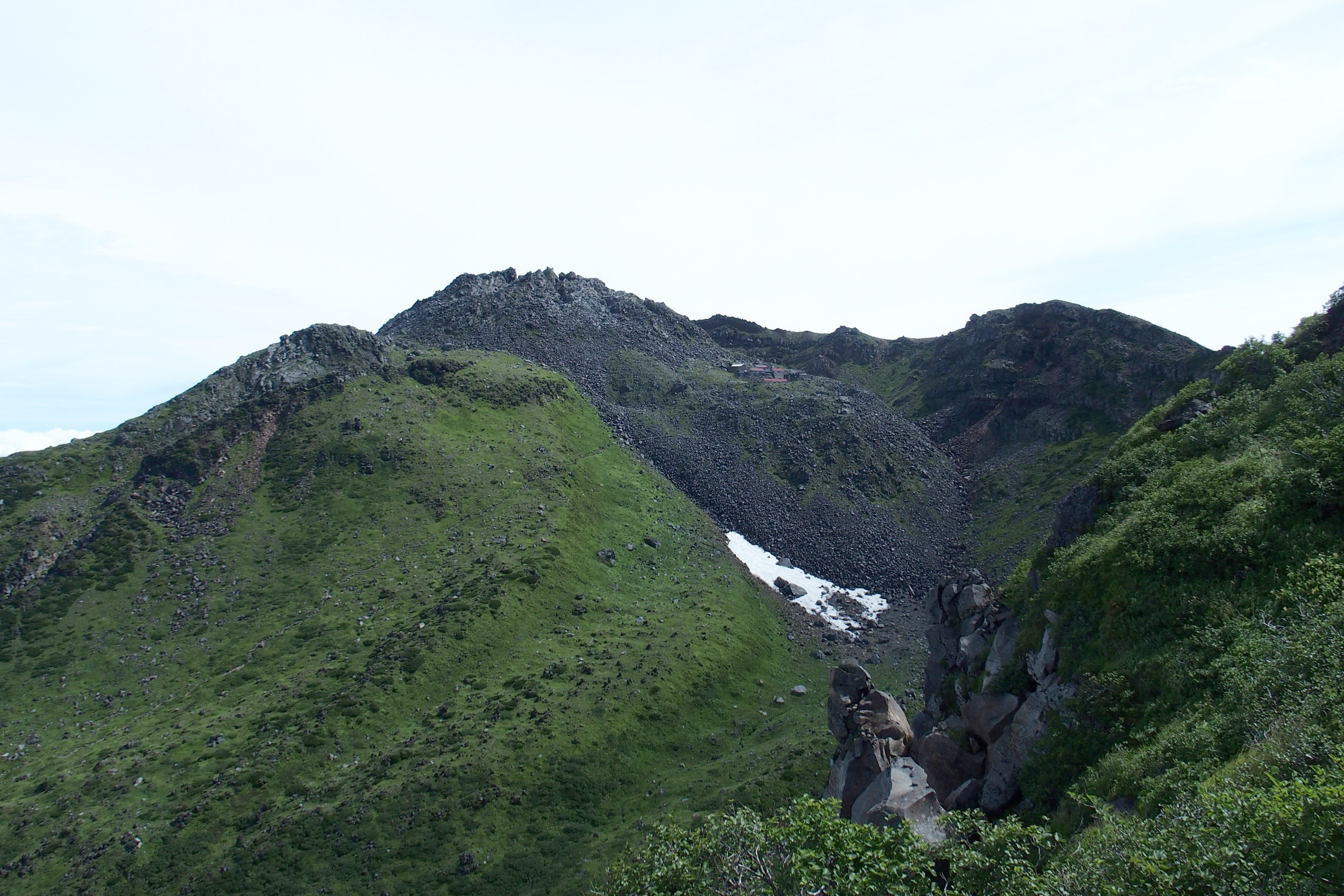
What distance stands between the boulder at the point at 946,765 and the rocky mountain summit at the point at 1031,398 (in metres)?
65.8

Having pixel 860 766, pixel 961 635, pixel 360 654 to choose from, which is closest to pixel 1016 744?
pixel 860 766

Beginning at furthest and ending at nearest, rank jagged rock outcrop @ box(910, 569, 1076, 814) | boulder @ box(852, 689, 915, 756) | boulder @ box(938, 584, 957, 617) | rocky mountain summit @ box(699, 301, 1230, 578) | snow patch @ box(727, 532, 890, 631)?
rocky mountain summit @ box(699, 301, 1230, 578), snow patch @ box(727, 532, 890, 631), boulder @ box(938, 584, 957, 617), boulder @ box(852, 689, 915, 756), jagged rock outcrop @ box(910, 569, 1076, 814)

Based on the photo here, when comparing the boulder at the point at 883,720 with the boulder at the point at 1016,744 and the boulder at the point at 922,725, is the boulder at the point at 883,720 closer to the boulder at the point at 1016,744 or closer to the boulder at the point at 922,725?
the boulder at the point at 922,725

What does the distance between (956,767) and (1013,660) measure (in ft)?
18.0

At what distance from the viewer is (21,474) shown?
86.5 metres

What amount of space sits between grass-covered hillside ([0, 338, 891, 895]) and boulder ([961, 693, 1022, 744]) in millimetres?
21534

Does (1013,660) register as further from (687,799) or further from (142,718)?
(142,718)

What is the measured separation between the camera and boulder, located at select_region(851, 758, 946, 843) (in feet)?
83.9

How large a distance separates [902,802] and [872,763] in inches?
233

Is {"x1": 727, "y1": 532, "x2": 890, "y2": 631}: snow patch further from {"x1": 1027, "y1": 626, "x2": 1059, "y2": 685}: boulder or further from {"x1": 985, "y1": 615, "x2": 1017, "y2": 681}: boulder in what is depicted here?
{"x1": 1027, "y1": 626, "x2": 1059, "y2": 685}: boulder

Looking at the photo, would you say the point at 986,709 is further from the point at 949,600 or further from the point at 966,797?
the point at 949,600

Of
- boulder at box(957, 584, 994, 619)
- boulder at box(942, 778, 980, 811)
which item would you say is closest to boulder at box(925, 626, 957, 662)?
boulder at box(957, 584, 994, 619)

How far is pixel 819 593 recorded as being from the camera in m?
89.2

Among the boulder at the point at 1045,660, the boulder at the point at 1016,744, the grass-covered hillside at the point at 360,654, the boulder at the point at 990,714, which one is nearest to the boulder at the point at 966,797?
the boulder at the point at 1016,744
